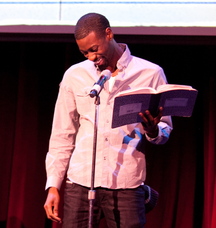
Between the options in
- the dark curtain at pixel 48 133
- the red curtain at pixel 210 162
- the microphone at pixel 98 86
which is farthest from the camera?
the dark curtain at pixel 48 133

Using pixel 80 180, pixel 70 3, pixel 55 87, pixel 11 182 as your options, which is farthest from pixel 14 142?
pixel 80 180

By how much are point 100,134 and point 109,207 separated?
1.00ft

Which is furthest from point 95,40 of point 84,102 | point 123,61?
point 84,102

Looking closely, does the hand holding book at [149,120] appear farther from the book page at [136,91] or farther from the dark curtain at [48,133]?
the dark curtain at [48,133]

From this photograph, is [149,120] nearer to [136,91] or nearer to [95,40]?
[136,91]

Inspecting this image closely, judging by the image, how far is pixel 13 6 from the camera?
298cm

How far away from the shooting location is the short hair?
6.61 ft

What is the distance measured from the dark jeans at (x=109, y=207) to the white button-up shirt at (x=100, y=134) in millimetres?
33

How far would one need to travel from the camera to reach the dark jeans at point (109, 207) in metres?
1.92

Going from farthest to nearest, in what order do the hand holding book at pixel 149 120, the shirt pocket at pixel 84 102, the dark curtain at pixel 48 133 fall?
the dark curtain at pixel 48 133 → the shirt pocket at pixel 84 102 → the hand holding book at pixel 149 120

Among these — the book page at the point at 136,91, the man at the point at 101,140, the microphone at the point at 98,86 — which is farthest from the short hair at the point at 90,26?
the book page at the point at 136,91

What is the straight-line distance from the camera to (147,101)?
5.88 feet

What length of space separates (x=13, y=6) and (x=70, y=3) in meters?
0.36

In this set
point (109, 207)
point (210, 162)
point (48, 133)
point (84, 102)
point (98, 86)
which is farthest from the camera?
point (48, 133)
